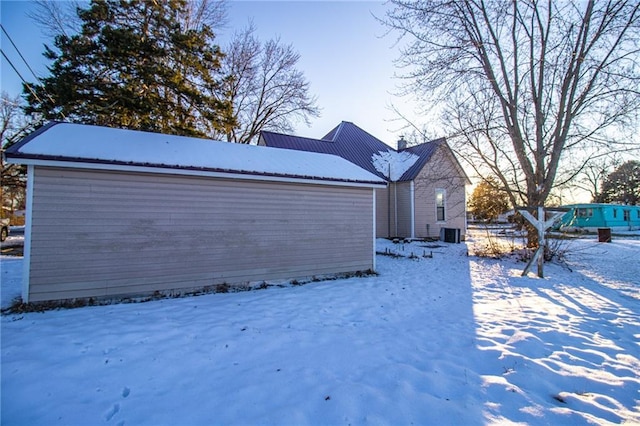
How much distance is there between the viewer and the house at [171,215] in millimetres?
Answer: 5340

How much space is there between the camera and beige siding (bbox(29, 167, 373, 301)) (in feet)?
17.6

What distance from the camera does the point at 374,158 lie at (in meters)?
18.5

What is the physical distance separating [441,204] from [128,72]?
16804 mm

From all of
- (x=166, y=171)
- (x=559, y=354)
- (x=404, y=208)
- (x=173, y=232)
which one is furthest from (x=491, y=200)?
(x=166, y=171)

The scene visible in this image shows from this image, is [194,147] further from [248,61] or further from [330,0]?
[248,61]

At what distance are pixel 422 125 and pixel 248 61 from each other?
15.3m

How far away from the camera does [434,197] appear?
17453 millimetres

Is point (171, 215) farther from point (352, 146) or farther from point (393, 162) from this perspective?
point (393, 162)

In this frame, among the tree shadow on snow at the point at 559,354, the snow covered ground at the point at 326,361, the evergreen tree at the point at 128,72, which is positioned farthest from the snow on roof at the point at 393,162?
the snow covered ground at the point at 326,361

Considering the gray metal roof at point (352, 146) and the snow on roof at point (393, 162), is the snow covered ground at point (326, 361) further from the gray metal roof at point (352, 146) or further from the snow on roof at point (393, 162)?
the snow on roof at point (393, 162)

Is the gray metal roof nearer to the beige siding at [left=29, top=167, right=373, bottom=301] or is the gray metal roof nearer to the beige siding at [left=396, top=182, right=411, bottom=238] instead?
the beige siding at [left=396, top=182, right=411, bottom=238]

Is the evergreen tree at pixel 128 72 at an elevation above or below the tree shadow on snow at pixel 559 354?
above

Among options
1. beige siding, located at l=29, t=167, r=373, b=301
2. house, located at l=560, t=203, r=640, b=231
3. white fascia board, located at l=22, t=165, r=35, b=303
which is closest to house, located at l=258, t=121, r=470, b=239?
beige siding, located at l=29, t=167, r=373, b=301

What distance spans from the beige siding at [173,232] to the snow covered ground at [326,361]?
0.71 m
